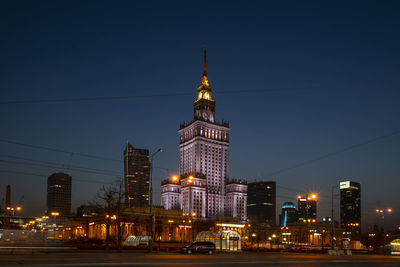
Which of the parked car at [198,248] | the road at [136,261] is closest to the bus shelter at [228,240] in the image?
the parked car at [198,248]

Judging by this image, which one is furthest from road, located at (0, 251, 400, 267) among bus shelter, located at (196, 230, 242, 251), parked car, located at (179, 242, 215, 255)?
bus shelter, located at (196, 230, 242, 251)

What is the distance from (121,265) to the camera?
1145 inches

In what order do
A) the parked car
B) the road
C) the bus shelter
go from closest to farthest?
the road < the parked car < the bus shelter

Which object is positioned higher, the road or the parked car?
the road

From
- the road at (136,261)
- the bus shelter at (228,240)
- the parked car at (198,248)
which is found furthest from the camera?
the bus shelter at (228,240)

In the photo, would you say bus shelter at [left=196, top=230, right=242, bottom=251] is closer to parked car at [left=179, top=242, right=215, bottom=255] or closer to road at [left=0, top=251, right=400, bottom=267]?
parked car at [left=179, top=242, right=215, bottom=255]

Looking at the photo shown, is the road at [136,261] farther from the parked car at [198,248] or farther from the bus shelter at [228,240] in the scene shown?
the bus shelter at [228,240]

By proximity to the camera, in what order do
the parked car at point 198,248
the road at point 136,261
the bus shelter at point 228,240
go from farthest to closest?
the bus shelter at point 228,240 < the parked car at point 198,248 < the road at point 136,261

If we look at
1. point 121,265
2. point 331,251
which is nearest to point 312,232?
point 331,251

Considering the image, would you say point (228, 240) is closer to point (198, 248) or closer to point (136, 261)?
point (198, 248)

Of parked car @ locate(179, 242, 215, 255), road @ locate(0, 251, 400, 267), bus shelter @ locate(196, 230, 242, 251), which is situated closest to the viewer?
road @ locate(0, 251, 400, 267)

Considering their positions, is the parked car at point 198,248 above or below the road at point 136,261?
below

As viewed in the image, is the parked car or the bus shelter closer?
the parked car

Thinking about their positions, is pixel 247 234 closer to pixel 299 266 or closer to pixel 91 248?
pixel 91 248
